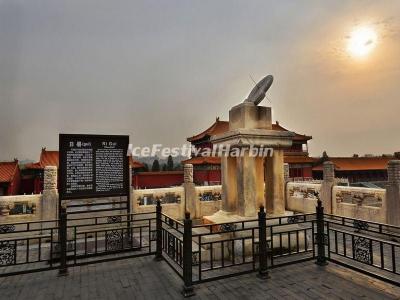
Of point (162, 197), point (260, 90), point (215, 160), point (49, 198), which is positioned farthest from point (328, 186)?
point (215, 160)

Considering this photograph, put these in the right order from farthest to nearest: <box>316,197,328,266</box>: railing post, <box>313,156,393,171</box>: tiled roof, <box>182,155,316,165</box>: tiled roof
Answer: <box>313,156,393,171</box>: tiled roof, <box>182,155,316,165</box>: tiled roof, <box>316,197,328,266</box>: railing post

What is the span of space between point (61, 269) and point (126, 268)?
1267mm

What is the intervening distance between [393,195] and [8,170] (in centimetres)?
2341

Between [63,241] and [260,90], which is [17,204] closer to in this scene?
[63,241]

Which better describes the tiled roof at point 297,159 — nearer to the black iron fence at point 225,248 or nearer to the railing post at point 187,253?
the black iron fence at point 225,248

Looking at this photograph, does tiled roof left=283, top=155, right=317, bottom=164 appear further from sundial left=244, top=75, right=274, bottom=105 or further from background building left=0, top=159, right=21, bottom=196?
background building left=0, top=159, right=21, bottom=196

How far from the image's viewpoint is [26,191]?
890 inches

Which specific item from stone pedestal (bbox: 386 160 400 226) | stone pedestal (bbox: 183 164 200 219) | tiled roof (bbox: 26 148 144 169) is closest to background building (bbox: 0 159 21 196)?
tiled roof (bbox: 26 148 144 169)

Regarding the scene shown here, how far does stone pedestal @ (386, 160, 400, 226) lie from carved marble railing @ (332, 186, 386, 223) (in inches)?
10.6

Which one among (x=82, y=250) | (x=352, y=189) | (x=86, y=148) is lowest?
(x=82, y=250)

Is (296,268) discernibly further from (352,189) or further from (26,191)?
(26,191)

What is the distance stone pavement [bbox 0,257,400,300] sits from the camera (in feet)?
13.9

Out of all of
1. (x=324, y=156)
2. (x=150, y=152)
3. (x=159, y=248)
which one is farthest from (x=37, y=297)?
(x=324, y=156)

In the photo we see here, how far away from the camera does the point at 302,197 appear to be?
12.8m
